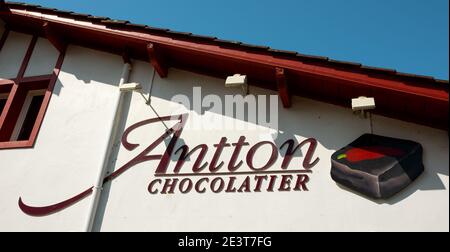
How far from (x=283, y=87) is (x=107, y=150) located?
2989 mm

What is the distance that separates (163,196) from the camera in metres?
6.03

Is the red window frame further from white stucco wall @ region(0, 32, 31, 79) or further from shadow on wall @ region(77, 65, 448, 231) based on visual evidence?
shadow on wall @ region(77, 65, 448, 231)

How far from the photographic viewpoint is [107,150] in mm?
6562

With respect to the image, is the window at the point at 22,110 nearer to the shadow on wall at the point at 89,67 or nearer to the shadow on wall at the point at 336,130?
the shadow on wall at the point at 89,67

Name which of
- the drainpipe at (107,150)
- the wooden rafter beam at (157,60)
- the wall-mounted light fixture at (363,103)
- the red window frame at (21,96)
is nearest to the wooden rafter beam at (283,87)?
the wall-mounted light fixture at (363,103)

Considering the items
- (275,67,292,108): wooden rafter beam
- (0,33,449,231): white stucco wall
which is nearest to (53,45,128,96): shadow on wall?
(0,33,449,231): white stucco wall

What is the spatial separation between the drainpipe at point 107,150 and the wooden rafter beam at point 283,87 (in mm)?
2787

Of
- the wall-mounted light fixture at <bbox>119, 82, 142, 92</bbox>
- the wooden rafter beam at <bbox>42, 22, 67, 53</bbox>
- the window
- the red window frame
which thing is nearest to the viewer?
the wall-mounted light fixture at <bbox>119, 82, 142, 92</bbox>

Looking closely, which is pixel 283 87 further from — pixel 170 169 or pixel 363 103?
pixel 170 169

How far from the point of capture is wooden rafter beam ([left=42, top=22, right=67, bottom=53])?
770cm

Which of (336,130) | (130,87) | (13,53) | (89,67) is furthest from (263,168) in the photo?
(13,53)

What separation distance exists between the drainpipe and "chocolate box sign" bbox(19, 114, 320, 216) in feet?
0.42

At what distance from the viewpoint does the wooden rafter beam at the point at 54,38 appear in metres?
7.70

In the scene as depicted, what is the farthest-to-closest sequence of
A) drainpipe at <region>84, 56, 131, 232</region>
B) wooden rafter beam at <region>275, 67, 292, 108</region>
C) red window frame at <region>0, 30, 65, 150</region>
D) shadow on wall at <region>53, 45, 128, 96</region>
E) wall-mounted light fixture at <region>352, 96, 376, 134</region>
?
shadow on wall at <region>53, 45, 128, 96</region>, red window frame at <region>0, 30, 65, 150</region>, drainpipe at <region>84, 56, 131, 232</region>, wooden rafter beam at <region>275, 67, 292, 108</region>, wall-mounted light fixture at <region>352, 96, 376, 134</region>
